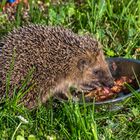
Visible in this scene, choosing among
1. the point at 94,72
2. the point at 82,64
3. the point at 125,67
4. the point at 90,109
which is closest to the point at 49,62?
the point at 82,64

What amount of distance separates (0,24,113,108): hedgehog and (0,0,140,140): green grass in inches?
10.6

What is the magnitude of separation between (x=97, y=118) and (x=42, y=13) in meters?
2.63

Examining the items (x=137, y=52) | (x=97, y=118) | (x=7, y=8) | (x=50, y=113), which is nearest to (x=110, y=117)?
(x=97, y=118)

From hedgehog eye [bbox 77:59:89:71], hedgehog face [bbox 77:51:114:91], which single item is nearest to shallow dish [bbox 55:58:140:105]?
hedgehog face [bbox 77:51:114:91]

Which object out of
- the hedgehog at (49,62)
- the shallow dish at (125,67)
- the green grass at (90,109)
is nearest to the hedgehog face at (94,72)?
the hedgehog at (49,62)

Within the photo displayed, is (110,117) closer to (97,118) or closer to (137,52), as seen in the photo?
(97,118)

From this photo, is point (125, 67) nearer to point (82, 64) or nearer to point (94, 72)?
point (94, 72)

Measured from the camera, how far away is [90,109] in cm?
501

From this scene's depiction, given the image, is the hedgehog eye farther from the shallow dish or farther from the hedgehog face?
the shallow dish

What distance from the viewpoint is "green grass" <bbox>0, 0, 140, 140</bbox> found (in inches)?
193

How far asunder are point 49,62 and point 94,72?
23.3 inches

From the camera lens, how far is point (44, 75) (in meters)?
5.54

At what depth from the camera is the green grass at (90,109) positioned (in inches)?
193

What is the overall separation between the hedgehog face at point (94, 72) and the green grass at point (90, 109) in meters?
0.49
